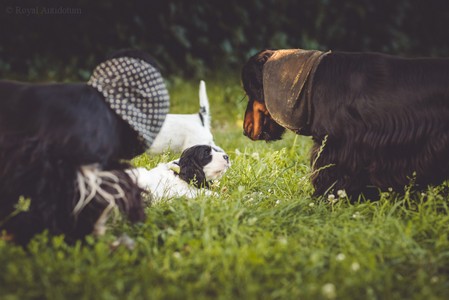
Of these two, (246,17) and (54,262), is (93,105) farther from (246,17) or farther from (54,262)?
(246,17)

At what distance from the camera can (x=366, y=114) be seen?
2.77 m

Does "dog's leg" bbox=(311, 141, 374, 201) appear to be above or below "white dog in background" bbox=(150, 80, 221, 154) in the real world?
above

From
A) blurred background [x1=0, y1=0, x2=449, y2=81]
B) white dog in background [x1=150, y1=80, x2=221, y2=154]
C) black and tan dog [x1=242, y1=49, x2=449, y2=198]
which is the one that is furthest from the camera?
blurred background [x1=0, y1=0, x2=449, y2=81]

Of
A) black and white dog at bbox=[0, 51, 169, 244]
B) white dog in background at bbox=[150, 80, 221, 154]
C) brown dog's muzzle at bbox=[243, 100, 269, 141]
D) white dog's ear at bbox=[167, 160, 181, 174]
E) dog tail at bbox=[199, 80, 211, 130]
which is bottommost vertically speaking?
white dog in background at bbox=[150, 80, 221, 154]

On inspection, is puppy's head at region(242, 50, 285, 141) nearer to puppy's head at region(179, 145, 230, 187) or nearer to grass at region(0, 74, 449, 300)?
puppy's head at region(179, 145, 230, 187)

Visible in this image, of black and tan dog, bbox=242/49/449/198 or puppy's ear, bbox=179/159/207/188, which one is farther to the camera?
puppy's ear, bbox=179/159/207/188

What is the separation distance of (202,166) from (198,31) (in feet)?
13.3

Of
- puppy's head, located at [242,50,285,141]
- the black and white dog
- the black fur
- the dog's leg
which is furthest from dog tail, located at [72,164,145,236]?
puppy's head, located at [242,50,285,141]

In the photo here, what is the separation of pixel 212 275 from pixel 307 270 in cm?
36

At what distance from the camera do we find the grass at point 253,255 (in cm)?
195

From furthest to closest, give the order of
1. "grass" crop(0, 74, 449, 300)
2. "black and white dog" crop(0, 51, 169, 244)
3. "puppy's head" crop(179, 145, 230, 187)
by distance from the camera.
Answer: "puppy's head" crop(179, 145, 230, 187) < "black and white dog" crop(0, 51, 169, 244) < "grass" crop(0, 74, 449, 300)

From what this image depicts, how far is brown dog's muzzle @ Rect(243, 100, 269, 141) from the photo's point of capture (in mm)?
3321

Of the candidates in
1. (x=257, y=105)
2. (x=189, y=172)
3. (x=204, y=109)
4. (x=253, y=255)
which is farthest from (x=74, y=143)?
(x=204, y=109)

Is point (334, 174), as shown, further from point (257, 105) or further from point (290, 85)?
point (257, 105)
